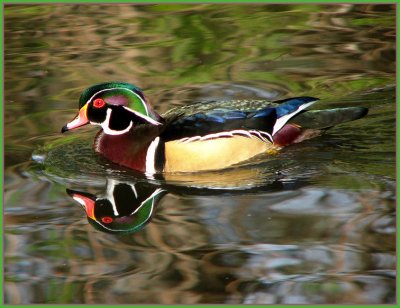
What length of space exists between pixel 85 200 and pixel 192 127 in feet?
3.87

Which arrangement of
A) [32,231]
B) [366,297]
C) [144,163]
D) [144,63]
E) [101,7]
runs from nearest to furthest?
[366,297] < [32,231] < [144,163] < [144,63] < [101,7]

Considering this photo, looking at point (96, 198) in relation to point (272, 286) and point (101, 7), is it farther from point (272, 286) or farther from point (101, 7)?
point (101, 7)

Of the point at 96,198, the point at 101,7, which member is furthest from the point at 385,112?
the point at 101,7

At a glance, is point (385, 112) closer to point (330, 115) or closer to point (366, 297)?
point (330, 115)

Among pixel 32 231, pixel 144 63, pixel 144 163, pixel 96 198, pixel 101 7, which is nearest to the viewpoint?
pixel 32 231

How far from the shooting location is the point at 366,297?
580 centimetres

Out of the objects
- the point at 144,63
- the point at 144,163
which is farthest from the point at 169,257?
the point at 144,63

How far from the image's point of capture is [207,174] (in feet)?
26.1

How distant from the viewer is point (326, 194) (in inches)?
286

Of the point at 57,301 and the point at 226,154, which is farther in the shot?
the point at 226,154

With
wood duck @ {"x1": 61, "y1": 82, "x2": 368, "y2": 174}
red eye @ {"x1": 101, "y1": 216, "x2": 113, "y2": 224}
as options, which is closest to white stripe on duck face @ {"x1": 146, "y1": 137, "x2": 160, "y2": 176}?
wood duck @ {"x1": 61, "y1": 82, "x2": 368, "y2": 174}

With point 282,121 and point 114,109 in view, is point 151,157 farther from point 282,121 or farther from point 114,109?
point 282,121

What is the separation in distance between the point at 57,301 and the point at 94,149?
9.31 feet

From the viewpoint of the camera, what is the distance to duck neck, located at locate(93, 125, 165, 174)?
8.04 metres
